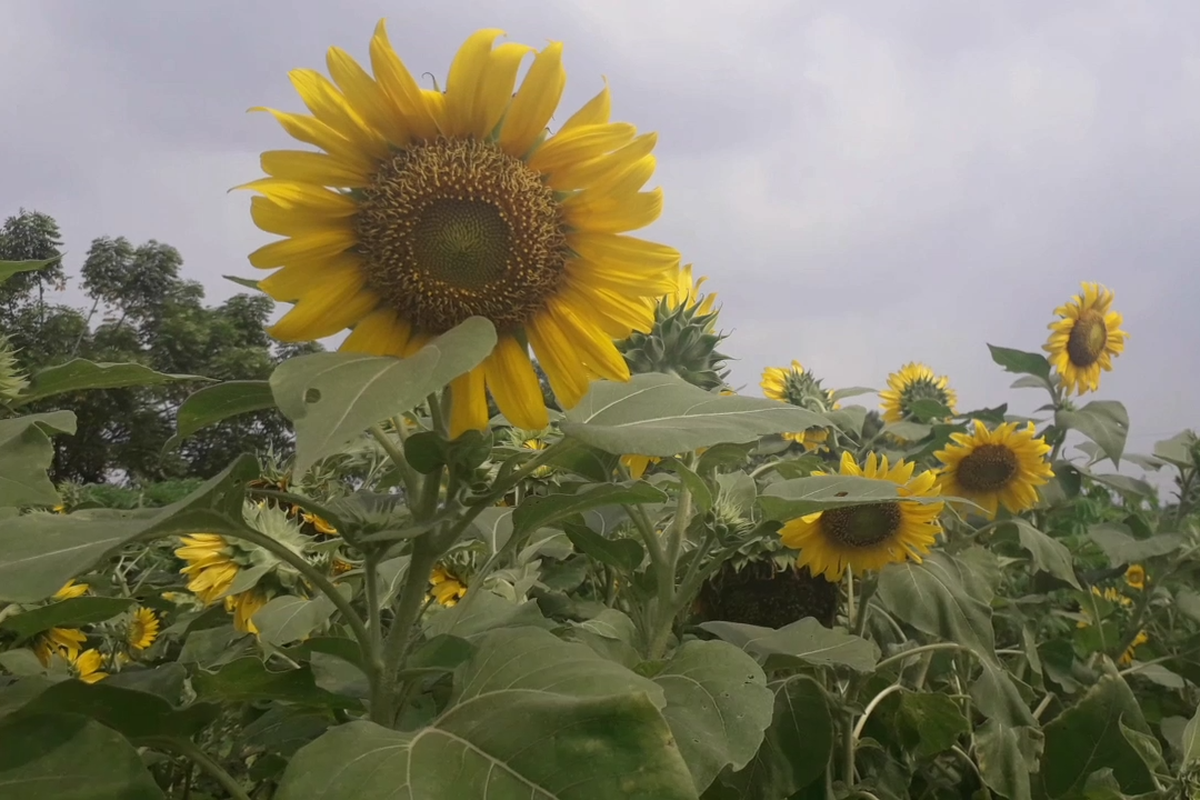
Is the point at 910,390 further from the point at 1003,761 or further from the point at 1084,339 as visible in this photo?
the point at 1003,761

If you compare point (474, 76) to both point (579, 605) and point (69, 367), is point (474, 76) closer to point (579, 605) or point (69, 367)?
point (69, 367)

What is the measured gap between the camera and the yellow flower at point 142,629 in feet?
5.41

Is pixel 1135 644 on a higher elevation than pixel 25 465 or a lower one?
higher

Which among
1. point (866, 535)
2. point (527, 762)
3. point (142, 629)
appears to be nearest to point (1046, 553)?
point (866, 535)

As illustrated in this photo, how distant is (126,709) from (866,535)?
1.04 metres

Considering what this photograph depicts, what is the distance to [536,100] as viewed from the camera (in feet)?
2.52

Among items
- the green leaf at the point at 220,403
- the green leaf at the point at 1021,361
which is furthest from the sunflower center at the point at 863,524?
the green leaf at the point at 1021,361

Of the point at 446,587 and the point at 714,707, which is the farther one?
the point at 446,587

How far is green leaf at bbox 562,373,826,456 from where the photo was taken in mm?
600

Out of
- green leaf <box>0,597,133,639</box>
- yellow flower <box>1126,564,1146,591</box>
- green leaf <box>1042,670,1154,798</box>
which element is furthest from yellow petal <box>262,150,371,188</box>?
yellow flower <box>1126,564,1146,591</box>

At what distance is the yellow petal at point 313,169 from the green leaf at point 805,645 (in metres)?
0.65

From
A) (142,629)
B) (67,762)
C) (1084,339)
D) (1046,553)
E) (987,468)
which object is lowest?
(67,762)

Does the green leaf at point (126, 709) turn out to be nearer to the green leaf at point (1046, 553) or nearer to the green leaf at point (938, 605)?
the green leaf at point (938, 605)

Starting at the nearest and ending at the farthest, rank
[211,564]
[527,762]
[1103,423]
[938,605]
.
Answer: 1. [527,762]
2. [211,564]
3. [938,605]
4. [1103,423]
